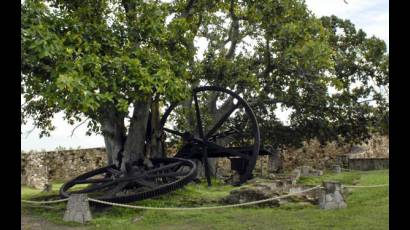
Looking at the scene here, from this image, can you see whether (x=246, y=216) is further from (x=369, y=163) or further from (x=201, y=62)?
(x=369, y=163)

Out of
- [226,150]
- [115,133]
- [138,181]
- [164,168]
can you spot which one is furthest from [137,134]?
[226,150]

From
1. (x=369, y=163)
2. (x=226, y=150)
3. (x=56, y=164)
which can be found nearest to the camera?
(x=226, y=150)

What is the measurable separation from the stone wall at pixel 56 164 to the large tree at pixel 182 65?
369 cm

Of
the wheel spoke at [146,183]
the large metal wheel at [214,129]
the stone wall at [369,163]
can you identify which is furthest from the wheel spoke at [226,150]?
the stone wall at [369,163]

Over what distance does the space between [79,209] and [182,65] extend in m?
4.74

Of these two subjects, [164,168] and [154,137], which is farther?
[154,137]

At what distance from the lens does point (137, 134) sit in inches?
535

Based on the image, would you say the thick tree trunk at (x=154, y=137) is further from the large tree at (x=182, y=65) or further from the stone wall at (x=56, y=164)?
the stone wall at (x=56, y=164)

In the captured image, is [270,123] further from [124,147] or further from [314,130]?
[124,147]

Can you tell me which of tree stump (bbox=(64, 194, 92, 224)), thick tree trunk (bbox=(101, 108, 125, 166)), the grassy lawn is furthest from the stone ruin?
thick tree trunk (bbox=(101, 108, 125, 166))

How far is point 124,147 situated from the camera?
1377 cm

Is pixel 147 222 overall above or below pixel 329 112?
below
